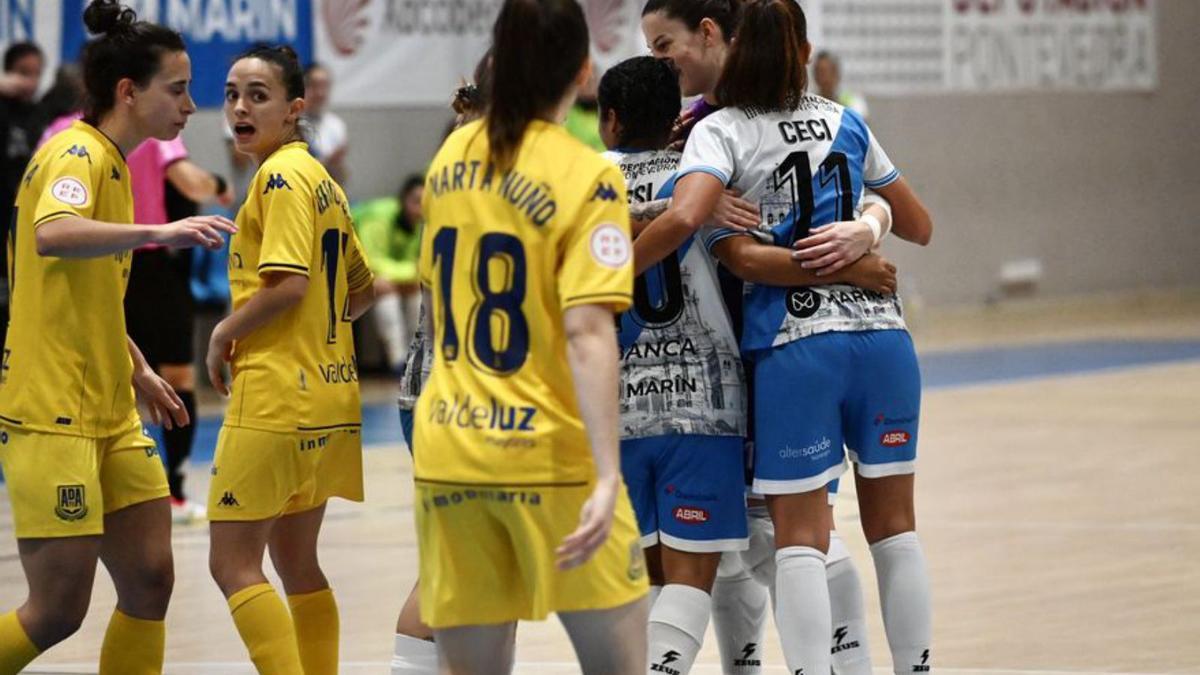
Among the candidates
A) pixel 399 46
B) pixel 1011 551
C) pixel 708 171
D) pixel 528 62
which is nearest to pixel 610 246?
pixel 528 62

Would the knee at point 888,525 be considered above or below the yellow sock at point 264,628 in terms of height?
above

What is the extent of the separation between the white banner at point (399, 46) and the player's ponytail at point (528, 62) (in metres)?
10.7

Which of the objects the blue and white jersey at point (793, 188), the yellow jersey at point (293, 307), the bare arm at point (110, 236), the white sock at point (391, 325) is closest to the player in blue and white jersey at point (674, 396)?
the blue and white jersey at point (793, 188)

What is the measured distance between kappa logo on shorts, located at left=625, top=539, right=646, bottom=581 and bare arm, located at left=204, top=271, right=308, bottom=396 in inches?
55.1

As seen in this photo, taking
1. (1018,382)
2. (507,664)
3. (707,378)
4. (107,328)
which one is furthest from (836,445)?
(1018,382)

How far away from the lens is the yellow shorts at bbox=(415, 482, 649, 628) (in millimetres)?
→ 3641

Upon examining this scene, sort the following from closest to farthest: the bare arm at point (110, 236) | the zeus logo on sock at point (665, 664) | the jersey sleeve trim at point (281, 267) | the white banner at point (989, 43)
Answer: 1. the bare arm at point (110, 236)
2. the jersey sleeve trim at point (281, 267)
3. the zeus logo on sock at point (665, 664)
4. the white banner at point (989, 43)

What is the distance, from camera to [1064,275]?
1984 cm

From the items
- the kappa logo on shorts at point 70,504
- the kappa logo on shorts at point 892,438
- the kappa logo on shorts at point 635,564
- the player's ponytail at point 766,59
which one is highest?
the player's ponytail at point 766,59

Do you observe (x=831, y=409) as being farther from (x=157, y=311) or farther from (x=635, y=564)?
(x=157, y=311)

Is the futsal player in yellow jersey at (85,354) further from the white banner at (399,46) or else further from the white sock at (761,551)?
the white banner at (399,46)

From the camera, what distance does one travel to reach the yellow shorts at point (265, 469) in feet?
15.9

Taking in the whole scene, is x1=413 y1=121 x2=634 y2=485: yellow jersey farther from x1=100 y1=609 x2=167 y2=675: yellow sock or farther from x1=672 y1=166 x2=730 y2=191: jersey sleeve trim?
x1=100 y1=609 x2=167 y2=675: yellow sock

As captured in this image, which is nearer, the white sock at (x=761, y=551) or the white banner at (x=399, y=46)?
the white sock at (x=761, y=551)
